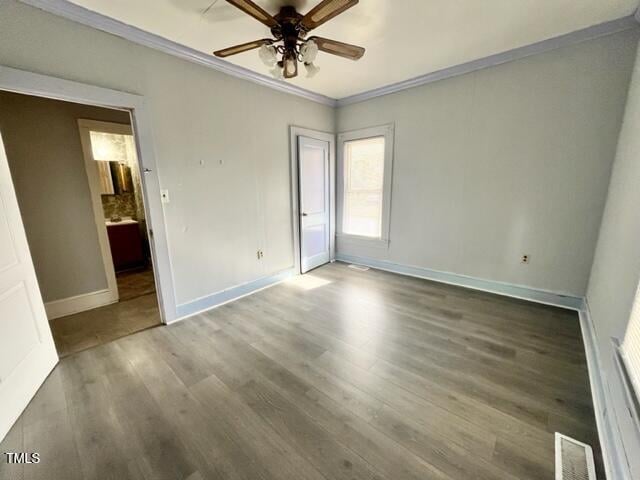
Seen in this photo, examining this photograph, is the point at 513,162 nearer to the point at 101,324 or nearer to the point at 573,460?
the point at 573,460

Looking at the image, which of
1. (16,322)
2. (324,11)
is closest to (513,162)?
(324,11)

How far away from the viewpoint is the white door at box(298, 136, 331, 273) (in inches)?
150

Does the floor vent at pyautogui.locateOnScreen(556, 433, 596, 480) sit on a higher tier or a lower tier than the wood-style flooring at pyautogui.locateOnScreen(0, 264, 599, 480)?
higher

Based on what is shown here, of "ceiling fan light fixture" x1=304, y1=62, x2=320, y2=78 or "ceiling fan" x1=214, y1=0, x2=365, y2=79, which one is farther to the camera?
"ceiling fan light fixture" x1=304, y1=62, x2=320, y2=78

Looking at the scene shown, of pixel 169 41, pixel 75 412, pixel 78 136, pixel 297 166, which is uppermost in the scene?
pixel 169 41

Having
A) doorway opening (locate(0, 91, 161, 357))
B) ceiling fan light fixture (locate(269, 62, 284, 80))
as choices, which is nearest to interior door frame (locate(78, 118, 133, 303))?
doorway opening (locate(0, 91, 161, 357))

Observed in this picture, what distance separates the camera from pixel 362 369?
1.93 metres

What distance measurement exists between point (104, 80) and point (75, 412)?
2.44 metres

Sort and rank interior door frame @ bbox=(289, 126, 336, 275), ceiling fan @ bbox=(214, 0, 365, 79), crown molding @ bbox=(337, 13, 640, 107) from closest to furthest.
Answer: ceiling fan @ bbox=(214, 0, 365, 79)
crown molding @ bbox=(337, 13, 640, 107)
interior door frame @ bbox=(289, 126, 336, 275)

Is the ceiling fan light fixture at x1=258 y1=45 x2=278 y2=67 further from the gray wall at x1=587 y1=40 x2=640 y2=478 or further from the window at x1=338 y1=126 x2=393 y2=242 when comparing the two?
the gray wall at x1=587 y1=40 x2=640 y2=478

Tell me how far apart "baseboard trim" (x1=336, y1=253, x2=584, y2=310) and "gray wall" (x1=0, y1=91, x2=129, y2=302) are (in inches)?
147

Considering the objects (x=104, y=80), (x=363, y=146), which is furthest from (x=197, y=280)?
(x=363, y=146)

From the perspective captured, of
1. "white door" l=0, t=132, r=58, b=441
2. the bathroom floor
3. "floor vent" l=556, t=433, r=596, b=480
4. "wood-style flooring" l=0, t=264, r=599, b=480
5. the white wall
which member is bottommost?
the bathroom floor

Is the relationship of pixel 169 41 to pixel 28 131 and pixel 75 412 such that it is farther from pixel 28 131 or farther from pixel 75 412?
pixel 75 412
